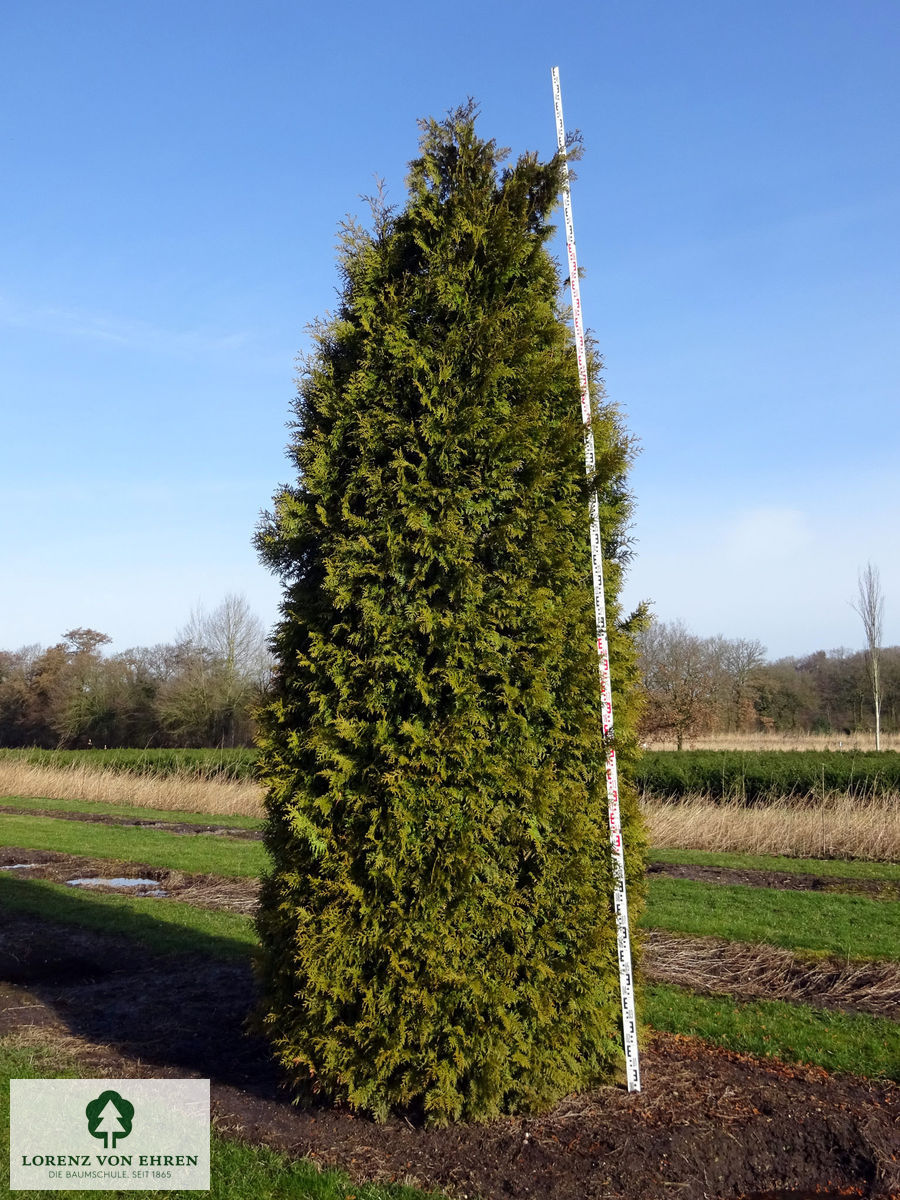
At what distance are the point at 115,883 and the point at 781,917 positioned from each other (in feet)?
30.8

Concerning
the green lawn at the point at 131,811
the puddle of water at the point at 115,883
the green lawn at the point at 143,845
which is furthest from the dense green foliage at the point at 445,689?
the green lawn at the point at 131,811

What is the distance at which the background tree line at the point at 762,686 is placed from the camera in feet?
109

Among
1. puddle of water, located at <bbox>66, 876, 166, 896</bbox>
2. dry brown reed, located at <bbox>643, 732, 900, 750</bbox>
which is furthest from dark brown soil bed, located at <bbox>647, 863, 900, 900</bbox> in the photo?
dry brown reed, located at <bbox>643, 732, 900, 750</bbox>

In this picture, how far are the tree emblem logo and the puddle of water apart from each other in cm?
786

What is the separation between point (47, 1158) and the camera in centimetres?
429

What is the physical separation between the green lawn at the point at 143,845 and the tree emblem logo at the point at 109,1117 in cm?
781

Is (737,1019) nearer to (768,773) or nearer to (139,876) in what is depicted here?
(139,876)

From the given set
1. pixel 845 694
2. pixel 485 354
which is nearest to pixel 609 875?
pixel 485 354

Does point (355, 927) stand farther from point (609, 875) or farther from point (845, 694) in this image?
point (845, 694)

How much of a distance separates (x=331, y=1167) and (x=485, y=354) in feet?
14.2

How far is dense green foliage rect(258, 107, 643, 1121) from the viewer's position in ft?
14.8

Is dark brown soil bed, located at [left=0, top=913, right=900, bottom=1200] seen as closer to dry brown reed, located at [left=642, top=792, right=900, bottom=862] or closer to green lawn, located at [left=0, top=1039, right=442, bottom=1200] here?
green lawn, located at [left=0, top=1039, right=442, bottom=1200]

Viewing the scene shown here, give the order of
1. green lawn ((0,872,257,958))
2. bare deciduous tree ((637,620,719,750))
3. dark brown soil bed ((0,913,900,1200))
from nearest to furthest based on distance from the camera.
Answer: dark brown soil bed ((0,913,900,1200))
green lawn ((0,872,257,958))
bare deciduous tree ((637,620,719,750))

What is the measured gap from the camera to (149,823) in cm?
2122
